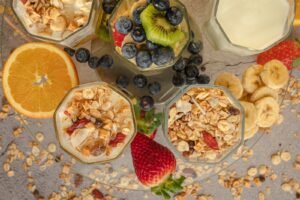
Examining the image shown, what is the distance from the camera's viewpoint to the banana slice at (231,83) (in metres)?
1.09

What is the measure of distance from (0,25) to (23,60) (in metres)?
0.15

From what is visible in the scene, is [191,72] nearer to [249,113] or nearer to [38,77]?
[249,113]

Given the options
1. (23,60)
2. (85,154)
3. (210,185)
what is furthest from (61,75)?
(210,185)

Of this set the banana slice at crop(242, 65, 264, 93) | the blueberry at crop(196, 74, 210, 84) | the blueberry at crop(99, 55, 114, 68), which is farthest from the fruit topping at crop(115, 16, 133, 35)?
the banana slice at crop(242, 65, 264, 93)

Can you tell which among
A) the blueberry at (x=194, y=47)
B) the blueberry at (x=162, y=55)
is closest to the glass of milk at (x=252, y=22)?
the blueberry at (x=194, y=47)

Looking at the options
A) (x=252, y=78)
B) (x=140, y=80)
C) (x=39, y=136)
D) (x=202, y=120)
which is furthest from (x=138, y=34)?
(x=39, y=136)

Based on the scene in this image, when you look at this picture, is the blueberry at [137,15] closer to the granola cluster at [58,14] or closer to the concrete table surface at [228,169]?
the granola cluster at [58,14]

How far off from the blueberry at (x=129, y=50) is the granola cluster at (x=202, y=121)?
0.50ft

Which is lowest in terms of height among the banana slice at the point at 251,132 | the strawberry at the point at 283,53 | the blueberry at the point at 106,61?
the banana slice at the point at 251,132

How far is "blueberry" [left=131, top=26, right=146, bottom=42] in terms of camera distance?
3.05 feet

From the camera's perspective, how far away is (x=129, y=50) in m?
0.94

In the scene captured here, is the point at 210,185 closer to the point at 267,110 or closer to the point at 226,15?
the point at 267,110

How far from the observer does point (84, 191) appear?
128 cm

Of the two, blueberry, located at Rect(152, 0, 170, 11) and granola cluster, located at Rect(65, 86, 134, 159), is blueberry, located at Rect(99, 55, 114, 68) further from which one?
blueberry, located at Rect(152, 0, 170, 11)
